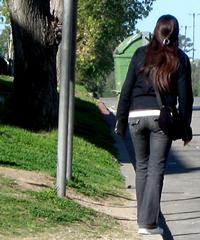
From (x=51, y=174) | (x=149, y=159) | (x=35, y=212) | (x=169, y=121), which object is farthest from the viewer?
(x=51, y=174)

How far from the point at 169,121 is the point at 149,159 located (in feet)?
1.45

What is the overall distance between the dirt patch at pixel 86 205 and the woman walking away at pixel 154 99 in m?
0.53

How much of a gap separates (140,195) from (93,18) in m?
44.7

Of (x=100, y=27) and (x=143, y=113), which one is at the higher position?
(x=143, y=113)

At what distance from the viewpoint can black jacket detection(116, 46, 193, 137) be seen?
768cm

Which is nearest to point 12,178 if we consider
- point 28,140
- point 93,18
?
point 28,140

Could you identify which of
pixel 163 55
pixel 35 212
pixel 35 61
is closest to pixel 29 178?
pixel 35 212

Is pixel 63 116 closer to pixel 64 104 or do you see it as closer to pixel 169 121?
pixel 64 104

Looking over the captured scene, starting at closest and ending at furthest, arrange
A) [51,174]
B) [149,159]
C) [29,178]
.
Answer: [149,159] < [29,178] < [51,174]

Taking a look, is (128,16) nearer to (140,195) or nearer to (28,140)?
(28,140)

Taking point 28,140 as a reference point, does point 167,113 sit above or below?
above

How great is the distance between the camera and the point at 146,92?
7730mm

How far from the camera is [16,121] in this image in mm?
16484

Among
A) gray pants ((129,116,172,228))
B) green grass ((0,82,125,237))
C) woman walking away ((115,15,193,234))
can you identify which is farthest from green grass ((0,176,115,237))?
woman walking away ((115,15,193,234))
